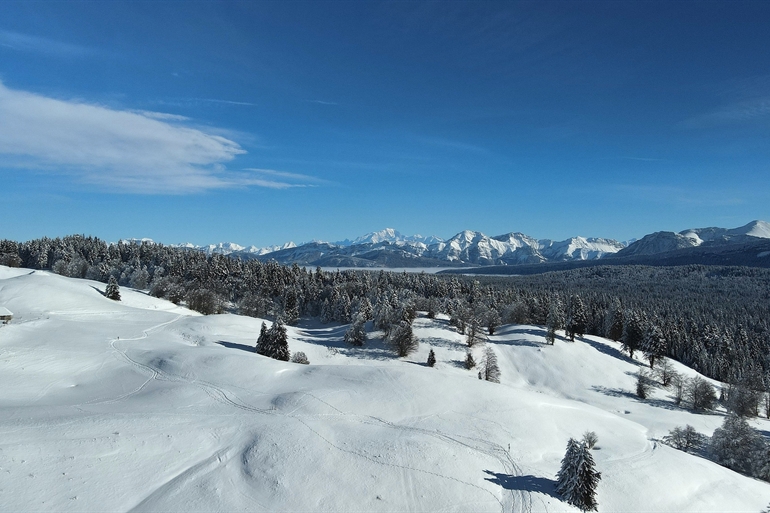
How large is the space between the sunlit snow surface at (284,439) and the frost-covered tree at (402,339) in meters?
28.3

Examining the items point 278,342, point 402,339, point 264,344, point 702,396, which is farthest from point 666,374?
point 264,344

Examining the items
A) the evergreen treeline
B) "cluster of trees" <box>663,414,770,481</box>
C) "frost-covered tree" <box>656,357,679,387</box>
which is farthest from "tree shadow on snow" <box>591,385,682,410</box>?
"cluster of trees" <box>663,414,770,481</box>

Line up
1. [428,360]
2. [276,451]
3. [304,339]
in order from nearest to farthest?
[276,451]
[428,360]
[304,339]

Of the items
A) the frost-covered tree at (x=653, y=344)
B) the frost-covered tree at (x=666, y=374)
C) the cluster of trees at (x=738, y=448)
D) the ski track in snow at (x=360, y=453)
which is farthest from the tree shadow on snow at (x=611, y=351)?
the ski track in snow at (x=360, y=453)

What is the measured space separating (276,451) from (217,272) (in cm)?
10973

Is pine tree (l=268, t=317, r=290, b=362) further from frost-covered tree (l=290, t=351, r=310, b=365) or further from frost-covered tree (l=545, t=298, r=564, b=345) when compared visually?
frost-covered tree (l=545, t=298, r=564, b=345)

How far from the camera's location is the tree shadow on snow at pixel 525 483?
26453 mm

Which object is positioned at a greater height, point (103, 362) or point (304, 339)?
point (103, 362)

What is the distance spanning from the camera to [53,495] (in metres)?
20.5

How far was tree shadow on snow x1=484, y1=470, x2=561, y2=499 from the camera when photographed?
26.5m

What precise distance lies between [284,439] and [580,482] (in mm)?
20130

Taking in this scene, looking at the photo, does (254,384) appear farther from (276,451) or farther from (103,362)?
(103,362)

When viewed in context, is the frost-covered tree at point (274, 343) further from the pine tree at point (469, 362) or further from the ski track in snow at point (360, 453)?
the pine tree at point (469, 362)

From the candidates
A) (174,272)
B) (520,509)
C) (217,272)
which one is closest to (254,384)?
(520,509)
